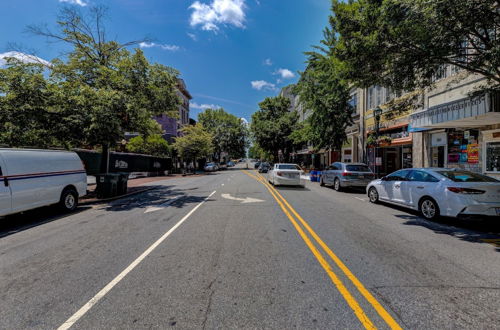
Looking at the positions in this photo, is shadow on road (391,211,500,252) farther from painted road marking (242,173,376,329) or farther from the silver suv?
the silver suv

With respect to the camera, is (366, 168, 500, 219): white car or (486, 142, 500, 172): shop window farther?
(486, 142, 500, 172): shop window

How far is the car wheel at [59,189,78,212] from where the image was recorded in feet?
29.9

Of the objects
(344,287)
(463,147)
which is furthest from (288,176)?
(344,287)

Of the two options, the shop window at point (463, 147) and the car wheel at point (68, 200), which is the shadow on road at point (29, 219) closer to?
the car wheel at point (68, 200)

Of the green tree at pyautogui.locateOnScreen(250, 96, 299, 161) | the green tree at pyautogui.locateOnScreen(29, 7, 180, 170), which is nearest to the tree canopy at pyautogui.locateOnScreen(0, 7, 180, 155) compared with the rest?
the green tree at pyautogui.locateOnScreen(29, 7, 180, 170)

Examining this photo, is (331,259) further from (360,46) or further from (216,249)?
(360,46)

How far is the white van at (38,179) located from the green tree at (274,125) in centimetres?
3235

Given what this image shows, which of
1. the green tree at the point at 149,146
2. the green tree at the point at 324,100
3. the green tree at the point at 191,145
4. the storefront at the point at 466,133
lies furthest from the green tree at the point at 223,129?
the storefront at the point at 466,133

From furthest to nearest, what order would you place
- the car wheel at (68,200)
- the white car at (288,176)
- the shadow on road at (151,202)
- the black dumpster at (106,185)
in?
1. the white car at (288,176)
2. the black dumpster at (106,185)
3. the shadow on road at (151,202)
4. the car wheel at (68,200)

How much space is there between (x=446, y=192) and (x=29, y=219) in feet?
42.0

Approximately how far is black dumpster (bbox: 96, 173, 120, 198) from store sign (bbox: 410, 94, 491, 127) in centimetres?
1547

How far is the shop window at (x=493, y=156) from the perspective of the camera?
38.2 feet

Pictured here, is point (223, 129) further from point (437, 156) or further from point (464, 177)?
point (464, 177)

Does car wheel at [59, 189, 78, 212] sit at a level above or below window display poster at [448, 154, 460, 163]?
below
